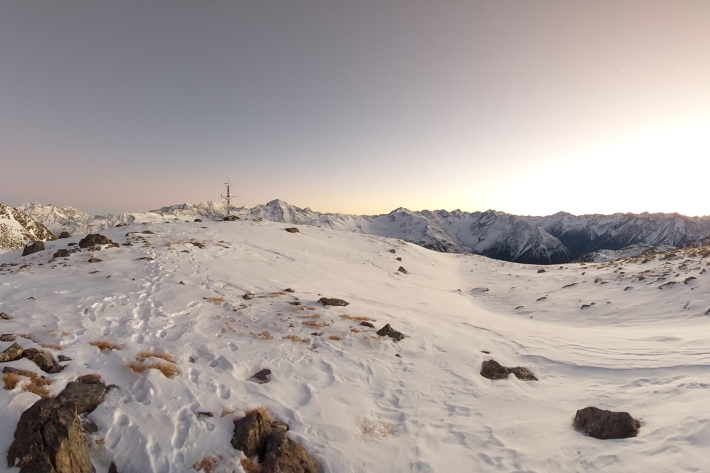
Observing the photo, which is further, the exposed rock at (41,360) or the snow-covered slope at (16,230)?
the snow-covered slope at (16,230)

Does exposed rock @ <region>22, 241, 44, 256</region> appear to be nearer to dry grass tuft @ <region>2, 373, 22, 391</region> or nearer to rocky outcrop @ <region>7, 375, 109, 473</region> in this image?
dry grass tuft @ <region>2, 373, 22, 391</region>

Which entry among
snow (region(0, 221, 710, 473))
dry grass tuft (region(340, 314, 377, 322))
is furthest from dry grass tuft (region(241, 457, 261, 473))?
dry grass tuft (region(340, 314, 377, 322))

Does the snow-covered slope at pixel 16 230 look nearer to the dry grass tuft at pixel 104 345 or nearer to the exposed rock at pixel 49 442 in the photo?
the dry grass tuft at pixel 104 345

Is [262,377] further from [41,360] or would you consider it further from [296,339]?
[41,360]

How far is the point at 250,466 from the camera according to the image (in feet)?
19.7

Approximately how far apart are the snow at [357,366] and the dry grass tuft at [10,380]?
20cm

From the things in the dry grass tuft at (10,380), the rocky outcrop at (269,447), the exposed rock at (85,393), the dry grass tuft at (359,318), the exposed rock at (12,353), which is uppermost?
the exposed rock at (12,353)

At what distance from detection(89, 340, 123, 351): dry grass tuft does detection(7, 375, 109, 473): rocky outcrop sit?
11.3ft

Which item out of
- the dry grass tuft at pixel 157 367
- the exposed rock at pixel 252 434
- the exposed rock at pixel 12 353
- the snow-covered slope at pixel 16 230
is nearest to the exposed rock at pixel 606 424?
the exposed rock at pixel 252 434

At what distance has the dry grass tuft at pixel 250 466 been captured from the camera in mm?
5951

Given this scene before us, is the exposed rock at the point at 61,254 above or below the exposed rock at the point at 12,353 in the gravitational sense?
above

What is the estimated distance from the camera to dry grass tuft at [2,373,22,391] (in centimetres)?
637

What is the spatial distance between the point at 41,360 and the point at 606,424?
43.6 feet

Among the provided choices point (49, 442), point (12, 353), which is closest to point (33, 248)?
point (12, 353)
